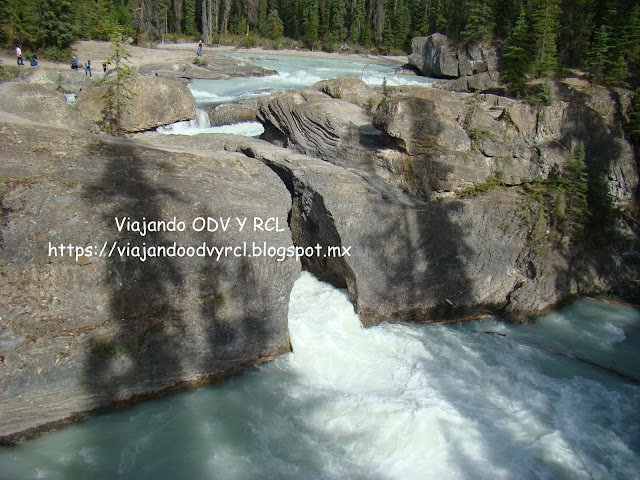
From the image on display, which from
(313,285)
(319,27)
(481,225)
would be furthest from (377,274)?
(319,27)

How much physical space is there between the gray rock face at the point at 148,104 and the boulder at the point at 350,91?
3.77 metres

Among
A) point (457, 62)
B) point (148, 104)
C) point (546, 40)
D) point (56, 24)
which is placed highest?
point (56, 24)

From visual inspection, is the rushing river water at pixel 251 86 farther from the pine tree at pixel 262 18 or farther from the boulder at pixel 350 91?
the pine tree at pixel 262 18

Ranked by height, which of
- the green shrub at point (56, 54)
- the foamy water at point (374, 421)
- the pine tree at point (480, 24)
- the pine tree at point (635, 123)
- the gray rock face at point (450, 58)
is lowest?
the foamy water at point (374, 421)

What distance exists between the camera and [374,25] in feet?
179

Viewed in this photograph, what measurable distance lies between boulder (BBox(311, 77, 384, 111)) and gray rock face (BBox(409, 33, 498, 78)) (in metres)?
17.5

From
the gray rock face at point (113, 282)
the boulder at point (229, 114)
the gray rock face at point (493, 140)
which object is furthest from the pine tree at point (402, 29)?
the gray rock face at point (113, 282)

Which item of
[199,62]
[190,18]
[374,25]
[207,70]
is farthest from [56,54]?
[374,25]

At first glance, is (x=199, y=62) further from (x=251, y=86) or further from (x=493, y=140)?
(x=493, y=140)

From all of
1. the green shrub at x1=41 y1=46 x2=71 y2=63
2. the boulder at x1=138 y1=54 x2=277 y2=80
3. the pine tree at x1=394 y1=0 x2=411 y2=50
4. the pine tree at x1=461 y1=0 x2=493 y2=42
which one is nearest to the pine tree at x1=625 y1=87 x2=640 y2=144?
the pine tree at x1=461 y1=0 x2=493 y2=42

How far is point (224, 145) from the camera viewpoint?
8.96 meters

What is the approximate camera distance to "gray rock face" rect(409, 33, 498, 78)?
1032 inches

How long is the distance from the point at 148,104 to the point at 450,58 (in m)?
21.9

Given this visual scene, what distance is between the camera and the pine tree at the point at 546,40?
53.9 ft
